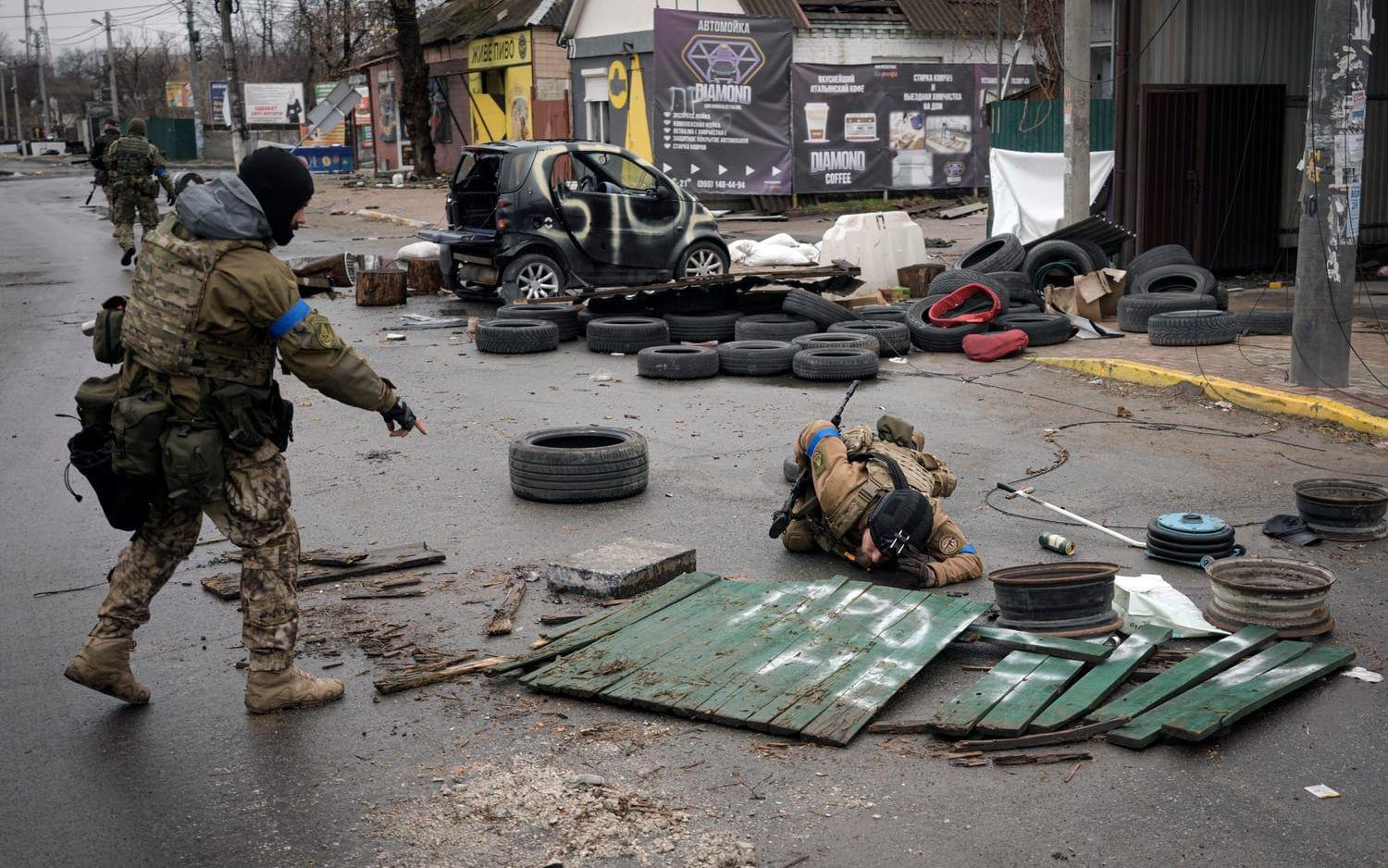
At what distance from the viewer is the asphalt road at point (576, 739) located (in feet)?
12.7

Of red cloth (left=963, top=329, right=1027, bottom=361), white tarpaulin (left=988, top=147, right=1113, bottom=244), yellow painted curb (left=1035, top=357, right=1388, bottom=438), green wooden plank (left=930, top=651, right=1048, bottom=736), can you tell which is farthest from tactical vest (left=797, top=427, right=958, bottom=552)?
white tarpaulin (left=988, top=147, right=1113, bottom=244)

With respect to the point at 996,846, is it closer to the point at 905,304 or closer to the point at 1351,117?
the point at 1351,117

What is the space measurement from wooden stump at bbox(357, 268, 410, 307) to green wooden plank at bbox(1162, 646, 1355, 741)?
1379 centimetres

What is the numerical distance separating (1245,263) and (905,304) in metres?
5.94

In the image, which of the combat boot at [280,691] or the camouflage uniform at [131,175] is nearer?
the combat boot at [280,691]

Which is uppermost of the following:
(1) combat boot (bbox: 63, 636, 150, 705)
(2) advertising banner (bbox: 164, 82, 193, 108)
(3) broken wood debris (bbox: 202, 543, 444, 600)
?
(2) advertising banner (bbox: 164, 82, 193, 108)

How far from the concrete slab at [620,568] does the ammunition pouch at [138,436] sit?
6.76 feet

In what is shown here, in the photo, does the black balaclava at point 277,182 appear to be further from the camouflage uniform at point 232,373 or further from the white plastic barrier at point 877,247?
the white plastic barrier at point 877,247

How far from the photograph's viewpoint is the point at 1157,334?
12.6m

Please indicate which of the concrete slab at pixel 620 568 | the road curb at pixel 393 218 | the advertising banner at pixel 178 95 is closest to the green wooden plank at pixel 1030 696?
the concrete slab at pixel 620 568

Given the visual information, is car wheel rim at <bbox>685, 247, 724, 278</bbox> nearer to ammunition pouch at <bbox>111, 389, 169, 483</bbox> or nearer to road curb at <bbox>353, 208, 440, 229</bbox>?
road curb at <bbox>353, 208, 440, 229</bbox>

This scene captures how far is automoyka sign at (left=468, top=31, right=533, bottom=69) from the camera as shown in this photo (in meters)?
36.0

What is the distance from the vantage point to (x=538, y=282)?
51.6ft

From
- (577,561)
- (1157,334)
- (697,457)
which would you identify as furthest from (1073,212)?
(577,561)
